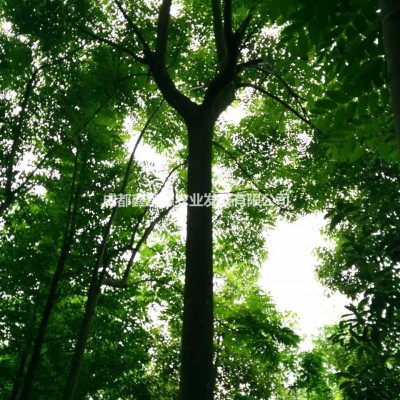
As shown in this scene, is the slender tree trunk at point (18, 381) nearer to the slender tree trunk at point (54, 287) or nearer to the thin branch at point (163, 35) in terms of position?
the slender tree trunk at point (54, 287)

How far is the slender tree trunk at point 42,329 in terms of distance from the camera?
5.18m

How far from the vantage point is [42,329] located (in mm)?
5305

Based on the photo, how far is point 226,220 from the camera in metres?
7.32

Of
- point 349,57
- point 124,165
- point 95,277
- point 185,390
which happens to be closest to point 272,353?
point 95,277

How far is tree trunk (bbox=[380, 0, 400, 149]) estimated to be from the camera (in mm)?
837

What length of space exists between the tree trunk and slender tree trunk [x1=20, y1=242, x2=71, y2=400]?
17.7 ft

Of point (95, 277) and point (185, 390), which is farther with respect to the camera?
point (95, 277)

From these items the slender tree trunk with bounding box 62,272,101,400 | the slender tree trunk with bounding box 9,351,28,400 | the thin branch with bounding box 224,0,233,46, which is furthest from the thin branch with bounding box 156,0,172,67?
the slender tree trunk with bounding box 9,351,28,400

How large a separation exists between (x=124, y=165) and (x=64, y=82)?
5.85 ft

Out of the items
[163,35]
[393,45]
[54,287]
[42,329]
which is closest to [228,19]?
[163,35]

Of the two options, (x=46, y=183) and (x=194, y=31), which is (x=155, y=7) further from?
(x=46, y=183)

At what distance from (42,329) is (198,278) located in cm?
348

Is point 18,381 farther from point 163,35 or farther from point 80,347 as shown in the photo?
point 163,35

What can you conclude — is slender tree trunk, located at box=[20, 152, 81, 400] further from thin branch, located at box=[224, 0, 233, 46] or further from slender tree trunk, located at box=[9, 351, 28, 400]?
thin branch, located at box=[224, 0, 233, 46]
